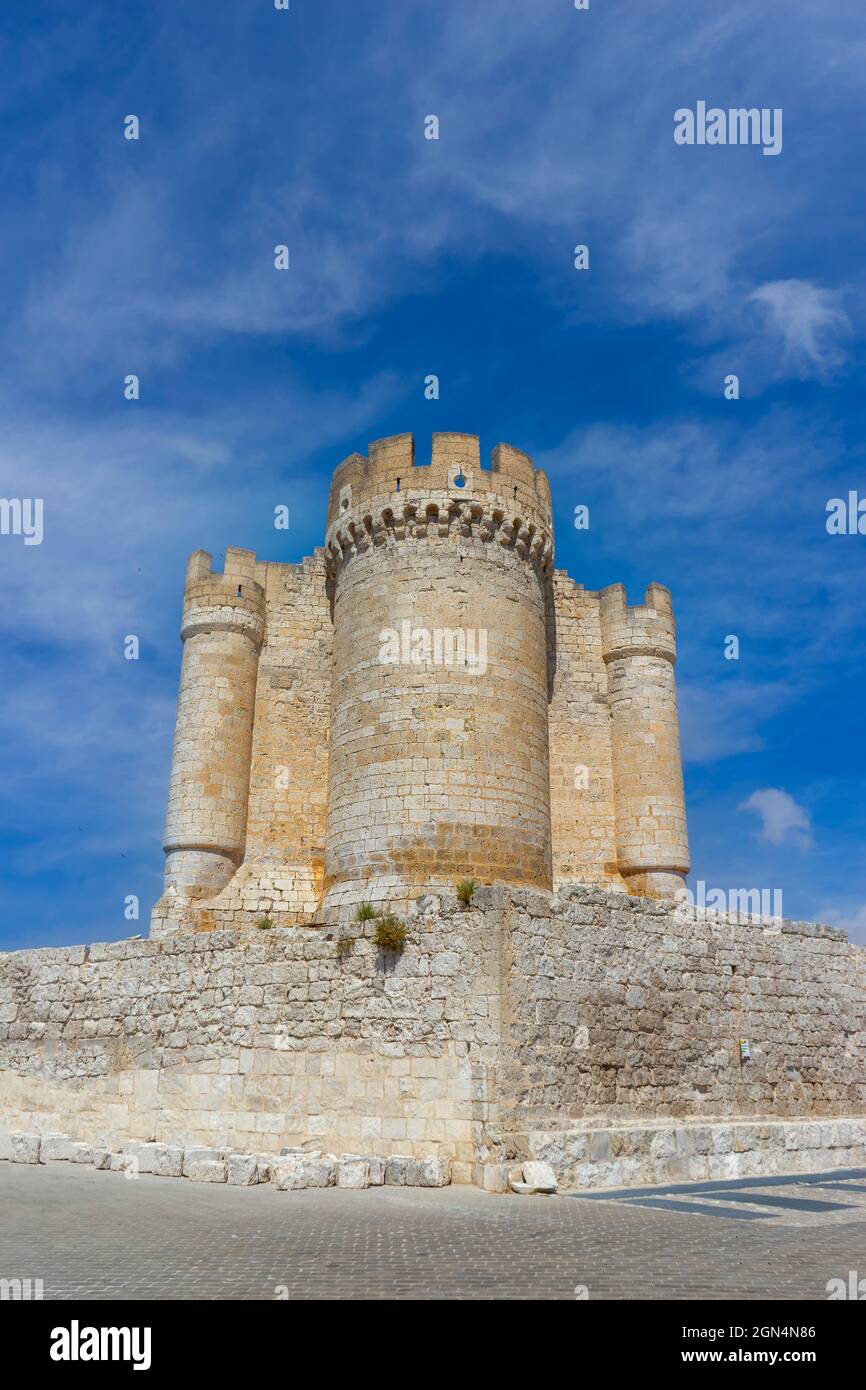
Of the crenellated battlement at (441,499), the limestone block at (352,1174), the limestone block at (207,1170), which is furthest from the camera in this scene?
the crenellated battlement at (441,499)

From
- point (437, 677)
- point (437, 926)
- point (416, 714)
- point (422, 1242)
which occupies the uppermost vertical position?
point (437, 677)

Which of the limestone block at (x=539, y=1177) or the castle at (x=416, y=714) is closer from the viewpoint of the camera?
the limestone block at (x=539, y=1177)

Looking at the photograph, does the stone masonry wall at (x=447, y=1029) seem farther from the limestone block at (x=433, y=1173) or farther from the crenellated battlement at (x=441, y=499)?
the crenellated battlement at (x=441, y=499)

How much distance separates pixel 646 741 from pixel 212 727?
8.34 meters

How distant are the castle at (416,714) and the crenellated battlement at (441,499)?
4 centimetres

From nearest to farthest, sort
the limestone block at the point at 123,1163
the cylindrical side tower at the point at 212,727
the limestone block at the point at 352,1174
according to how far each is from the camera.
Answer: the limestone block at the point at 352,1174 → the limestone block at the point at 123,1163 → the cylindrical side tower at the point at 212,727

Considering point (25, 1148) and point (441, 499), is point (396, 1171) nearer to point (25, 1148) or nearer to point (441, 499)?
point (25, 1148)

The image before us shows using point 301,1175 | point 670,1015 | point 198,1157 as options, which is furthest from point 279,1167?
point 670,1015

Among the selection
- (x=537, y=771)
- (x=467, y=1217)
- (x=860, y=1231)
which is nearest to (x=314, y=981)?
(x=467, y=1217)

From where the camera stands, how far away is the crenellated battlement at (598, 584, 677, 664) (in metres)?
20.6

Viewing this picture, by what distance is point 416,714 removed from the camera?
16.4 meters

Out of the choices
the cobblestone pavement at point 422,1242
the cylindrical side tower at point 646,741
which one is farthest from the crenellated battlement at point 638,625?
the cobblestone pavement at point 422,1242

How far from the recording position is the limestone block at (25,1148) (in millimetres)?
11672

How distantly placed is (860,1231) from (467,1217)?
8.96 ft
